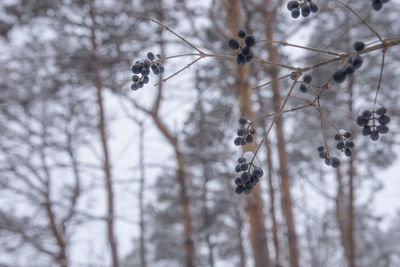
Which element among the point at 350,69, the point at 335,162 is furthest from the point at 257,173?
the point at 350,69

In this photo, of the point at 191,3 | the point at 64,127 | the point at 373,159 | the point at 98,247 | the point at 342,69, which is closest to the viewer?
the point at 342,69

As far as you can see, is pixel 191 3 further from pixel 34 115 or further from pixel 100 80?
pixel 34 115

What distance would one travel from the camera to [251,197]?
4.73 meters

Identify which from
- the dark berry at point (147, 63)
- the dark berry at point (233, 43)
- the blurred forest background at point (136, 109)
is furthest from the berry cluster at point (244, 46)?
the blurred forest background at point (136, 109)

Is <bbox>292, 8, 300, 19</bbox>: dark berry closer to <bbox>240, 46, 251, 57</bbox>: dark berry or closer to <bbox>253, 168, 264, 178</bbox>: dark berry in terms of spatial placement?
<bbox>240, 46, 251, 57</bbox>: dark berry

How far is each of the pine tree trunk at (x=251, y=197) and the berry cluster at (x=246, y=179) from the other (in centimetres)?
318

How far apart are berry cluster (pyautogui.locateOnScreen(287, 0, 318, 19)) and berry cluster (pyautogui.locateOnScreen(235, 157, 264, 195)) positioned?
641mm

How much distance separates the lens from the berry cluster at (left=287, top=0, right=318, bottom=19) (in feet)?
4.05

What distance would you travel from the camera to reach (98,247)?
1839cm

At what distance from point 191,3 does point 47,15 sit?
9.28 ft

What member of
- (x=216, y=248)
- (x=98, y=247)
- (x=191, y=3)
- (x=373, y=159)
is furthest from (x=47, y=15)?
(x=98, y=247)

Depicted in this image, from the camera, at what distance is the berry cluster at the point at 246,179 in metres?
1.23

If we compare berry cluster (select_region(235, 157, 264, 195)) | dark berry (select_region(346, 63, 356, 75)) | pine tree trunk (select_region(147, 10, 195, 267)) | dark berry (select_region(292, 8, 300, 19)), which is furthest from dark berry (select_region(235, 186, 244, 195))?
pine tree trunk (select_region(147, 10, 195, 267))

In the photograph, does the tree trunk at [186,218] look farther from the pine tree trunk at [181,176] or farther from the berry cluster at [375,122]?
the berry cluster at [375,122]
